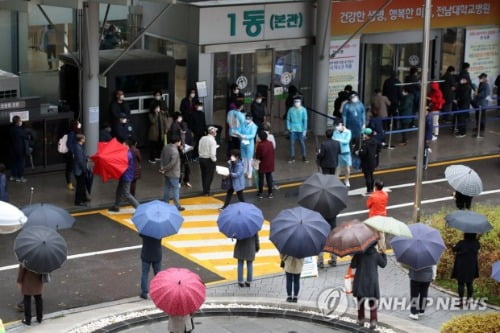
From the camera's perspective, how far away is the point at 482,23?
3334 cm

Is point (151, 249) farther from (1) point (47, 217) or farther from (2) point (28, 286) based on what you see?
(2) point (28, 286)

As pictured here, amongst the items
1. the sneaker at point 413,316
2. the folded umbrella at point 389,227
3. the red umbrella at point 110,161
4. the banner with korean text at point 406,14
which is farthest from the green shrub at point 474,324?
the banner with korean text at point 406,14

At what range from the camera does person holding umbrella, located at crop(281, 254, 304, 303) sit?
1672cm

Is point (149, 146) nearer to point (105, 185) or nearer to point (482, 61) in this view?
point (105, 185)

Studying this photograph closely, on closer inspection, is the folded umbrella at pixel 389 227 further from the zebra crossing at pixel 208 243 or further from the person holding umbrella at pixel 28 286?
the person holding umbrella at pixel 28 286

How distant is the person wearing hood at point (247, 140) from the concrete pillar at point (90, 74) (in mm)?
3609

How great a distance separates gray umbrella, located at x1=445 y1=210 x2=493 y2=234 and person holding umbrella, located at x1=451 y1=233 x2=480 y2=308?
0.52 ft

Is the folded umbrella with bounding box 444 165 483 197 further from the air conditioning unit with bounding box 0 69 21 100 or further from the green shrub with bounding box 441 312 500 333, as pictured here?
the air conditioning unit with bounding box 0 69 21 100

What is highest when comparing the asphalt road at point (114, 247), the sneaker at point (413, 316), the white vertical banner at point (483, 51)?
the white vertical banner at point (483, 51)

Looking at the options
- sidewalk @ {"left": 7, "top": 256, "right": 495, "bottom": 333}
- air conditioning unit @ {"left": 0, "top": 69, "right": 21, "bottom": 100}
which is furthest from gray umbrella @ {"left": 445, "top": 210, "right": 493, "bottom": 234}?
air conditioning unit @ {"left": 0, "top": 69, "right": 21, "bottom": 100}

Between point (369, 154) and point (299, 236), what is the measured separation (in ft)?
26.4

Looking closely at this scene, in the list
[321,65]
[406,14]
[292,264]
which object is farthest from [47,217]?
[406,14]

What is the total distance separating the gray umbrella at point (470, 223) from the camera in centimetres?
1650

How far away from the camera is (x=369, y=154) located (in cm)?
2380
